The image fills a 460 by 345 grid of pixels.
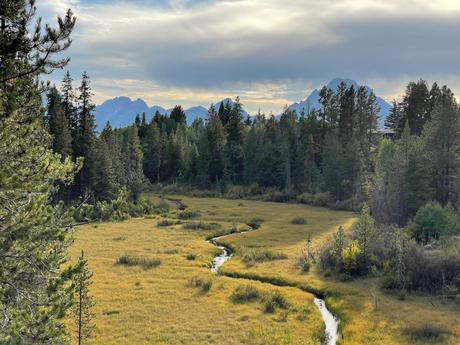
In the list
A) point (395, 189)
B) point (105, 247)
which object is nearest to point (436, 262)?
point (395, 189)

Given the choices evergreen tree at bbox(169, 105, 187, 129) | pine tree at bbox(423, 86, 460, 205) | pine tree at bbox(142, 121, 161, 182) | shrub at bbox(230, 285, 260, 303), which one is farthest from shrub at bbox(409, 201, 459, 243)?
evergreen tree at bbox(169, 105, 187, 129)

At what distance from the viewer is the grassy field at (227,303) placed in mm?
26484

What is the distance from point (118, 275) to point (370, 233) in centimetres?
2180

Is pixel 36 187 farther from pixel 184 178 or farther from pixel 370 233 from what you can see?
pixel 184 178

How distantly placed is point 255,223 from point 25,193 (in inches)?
2243

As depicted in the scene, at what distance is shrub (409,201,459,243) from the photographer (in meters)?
45.5

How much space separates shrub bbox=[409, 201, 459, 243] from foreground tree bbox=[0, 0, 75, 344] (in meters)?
39.7

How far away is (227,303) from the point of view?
32094mm

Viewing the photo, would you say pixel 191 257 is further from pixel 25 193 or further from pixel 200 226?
pixel 25 193

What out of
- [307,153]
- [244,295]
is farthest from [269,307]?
[307,153]

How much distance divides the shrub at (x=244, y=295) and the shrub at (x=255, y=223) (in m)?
32.5

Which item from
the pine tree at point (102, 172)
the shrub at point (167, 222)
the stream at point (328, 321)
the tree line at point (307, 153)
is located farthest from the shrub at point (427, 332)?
the pine tree at point (102, 172)

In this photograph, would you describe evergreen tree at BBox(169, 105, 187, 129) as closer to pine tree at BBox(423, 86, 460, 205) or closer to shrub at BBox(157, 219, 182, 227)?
shrub at BBox(157, 219, 182, 227)

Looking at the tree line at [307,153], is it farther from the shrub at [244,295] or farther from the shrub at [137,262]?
the shrub at [244,295]
